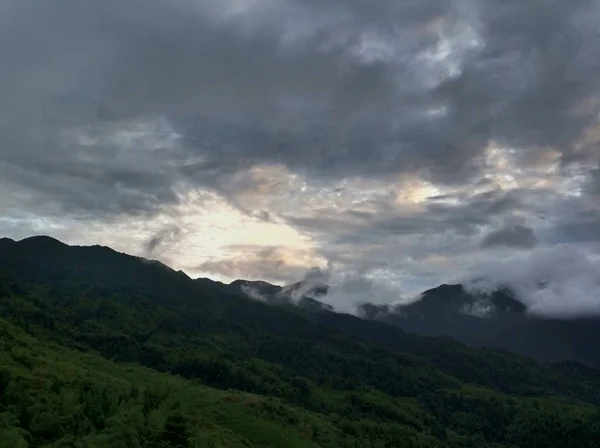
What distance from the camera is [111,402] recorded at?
108 m

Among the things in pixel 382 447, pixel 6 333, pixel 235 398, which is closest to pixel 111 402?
pixel 6 333

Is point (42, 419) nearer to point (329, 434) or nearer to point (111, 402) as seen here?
point (111, 402)

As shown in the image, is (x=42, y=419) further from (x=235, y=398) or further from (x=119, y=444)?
(x=235, y=398)

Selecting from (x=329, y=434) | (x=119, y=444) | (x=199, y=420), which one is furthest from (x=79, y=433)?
(x=329, y=434)

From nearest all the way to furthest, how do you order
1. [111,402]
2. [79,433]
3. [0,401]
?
[79,433], [0,401], [111,402]

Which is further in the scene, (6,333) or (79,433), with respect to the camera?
(6,333)

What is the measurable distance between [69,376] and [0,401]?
1527 inches

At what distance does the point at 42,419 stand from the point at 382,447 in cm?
13776

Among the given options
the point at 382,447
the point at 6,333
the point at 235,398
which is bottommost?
the point at 382,447

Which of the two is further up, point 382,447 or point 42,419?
point 42,419

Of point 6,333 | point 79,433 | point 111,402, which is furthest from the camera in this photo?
point 6,333

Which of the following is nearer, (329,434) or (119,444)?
(119,444)

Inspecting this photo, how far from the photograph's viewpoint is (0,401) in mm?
94438

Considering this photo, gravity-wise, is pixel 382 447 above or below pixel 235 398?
below
